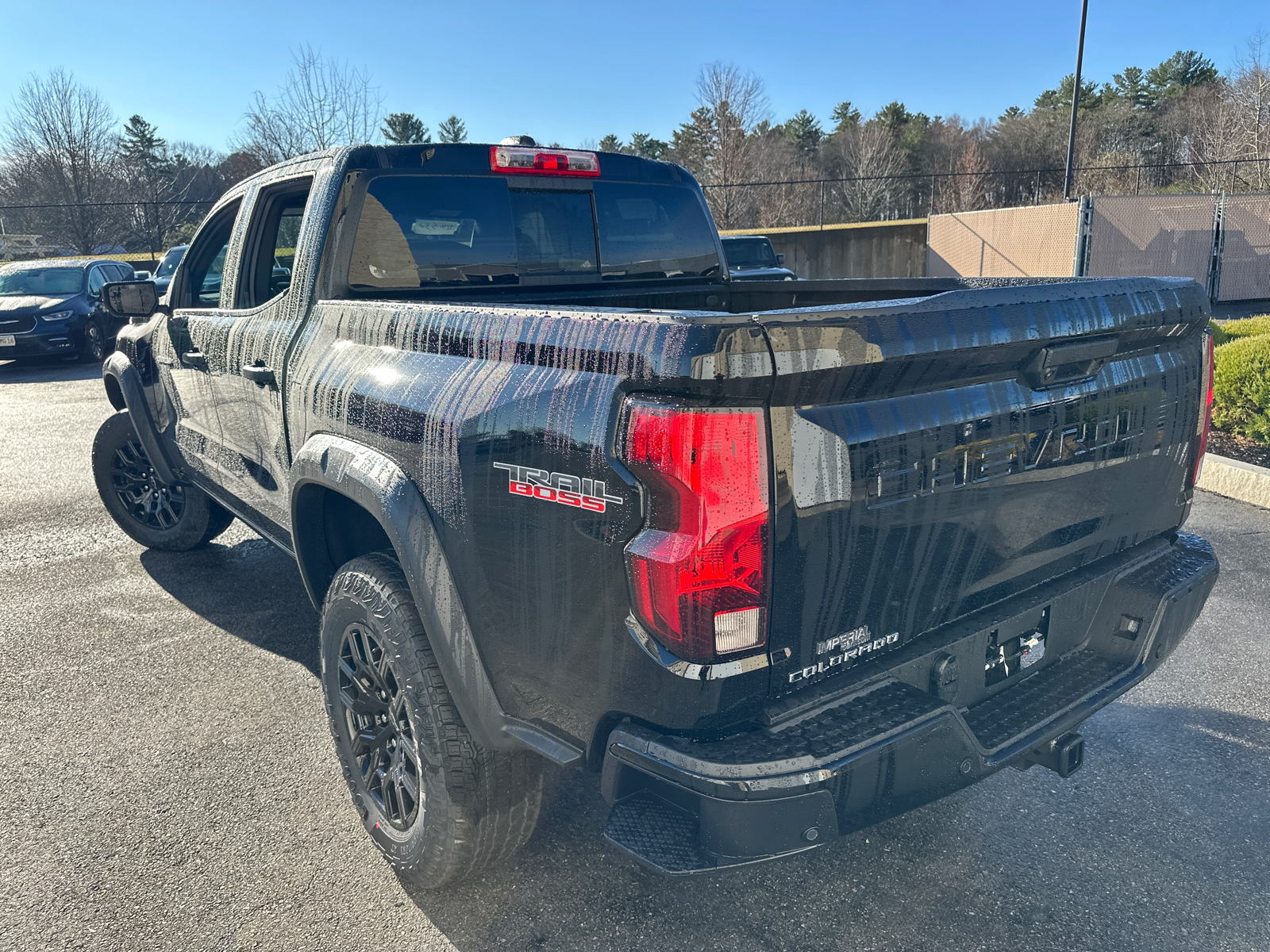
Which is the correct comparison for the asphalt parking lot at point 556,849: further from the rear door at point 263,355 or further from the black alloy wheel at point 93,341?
the black alloy wheel at point 93,341

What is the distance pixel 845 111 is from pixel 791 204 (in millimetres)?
45297

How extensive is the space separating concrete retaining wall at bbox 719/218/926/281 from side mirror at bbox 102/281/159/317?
22.9 metres

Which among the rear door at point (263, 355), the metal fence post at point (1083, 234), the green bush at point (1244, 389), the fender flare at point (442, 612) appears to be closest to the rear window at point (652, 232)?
the rear door at point (263, 355)

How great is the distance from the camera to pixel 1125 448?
2482 mm

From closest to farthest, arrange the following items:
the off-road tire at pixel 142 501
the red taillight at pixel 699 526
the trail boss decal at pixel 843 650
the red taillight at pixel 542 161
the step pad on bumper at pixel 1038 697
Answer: the red taillight at pixel 699 526
the trail boss decal at pixel 843 650
the step pad on bumper at pixel 1038 697
the red taillight at pixel 542 161
the off-road tire at pixel 142 501

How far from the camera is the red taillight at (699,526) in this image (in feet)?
5.69

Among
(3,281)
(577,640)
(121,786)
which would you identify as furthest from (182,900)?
(3,281)

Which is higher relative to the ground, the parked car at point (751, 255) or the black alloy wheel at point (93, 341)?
the parked car at point (751, 255)

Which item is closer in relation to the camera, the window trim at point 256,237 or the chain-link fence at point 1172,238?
the window trim at point 256,237

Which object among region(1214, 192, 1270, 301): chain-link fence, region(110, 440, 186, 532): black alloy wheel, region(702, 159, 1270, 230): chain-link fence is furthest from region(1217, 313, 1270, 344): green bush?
region(702, 159, 1270, 230): chain-link fence

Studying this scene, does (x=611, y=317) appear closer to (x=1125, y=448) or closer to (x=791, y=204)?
(x=1125, y=448)

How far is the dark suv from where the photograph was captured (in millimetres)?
14336

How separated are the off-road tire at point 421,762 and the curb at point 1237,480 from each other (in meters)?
5.36

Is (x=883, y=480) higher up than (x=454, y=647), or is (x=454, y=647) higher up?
(x=883, y=480)
